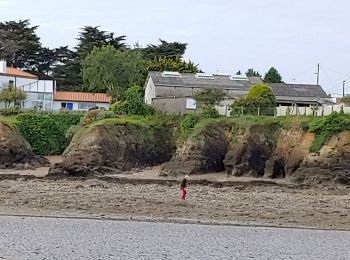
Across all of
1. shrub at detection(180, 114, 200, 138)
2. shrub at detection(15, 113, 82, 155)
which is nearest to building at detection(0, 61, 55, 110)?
shrub at detection(15, 113, 82, 155)

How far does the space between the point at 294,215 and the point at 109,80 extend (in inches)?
1824

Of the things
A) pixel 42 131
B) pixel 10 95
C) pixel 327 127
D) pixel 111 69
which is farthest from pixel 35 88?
pixel 327 127

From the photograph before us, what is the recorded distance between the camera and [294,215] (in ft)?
83.3

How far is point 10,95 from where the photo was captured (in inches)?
2594

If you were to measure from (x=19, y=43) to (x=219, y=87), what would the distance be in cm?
3215

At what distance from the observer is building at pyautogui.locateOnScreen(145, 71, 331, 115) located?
223 feet

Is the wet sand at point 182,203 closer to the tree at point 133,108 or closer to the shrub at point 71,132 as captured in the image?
the shrub at point 71,132

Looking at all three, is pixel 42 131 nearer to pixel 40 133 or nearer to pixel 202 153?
pixel 40 133

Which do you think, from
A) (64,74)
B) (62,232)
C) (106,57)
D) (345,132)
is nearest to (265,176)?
(345,132)

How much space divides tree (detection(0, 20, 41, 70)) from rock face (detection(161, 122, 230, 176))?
46556 millimetres

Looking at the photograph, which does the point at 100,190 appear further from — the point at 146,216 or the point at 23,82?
the point at 23,82

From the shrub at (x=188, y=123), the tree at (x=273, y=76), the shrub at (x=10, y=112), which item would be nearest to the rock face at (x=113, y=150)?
the shrub at (x=188, y=123)

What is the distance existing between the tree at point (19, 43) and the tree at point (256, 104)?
40.9 meters

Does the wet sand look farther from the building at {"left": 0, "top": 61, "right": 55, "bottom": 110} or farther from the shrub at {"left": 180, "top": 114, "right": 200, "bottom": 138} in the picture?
the building at {"left": 0, "top": 61, "right": 55, "bottom": 110}
